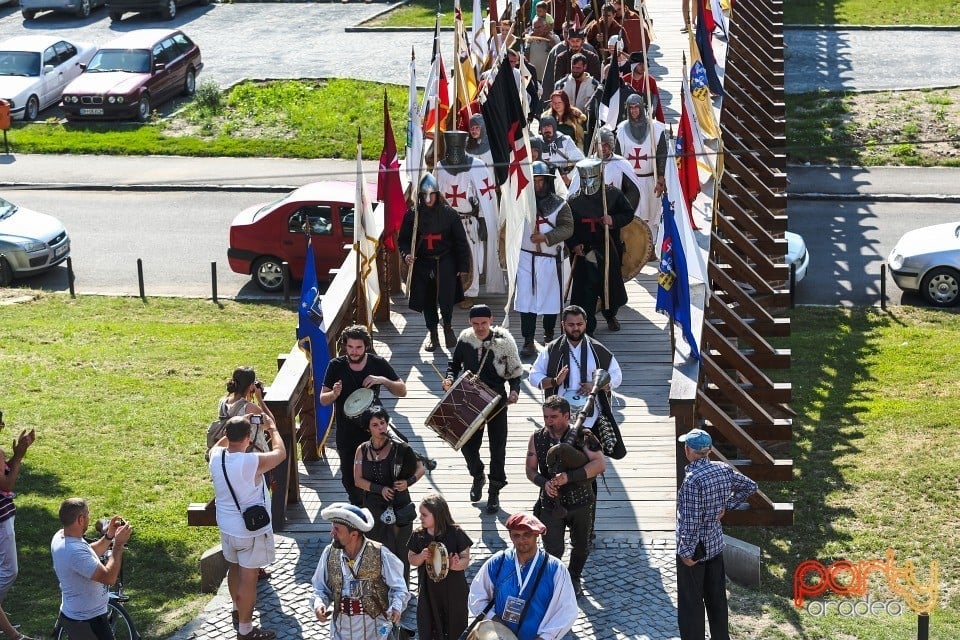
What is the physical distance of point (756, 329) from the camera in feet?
60.7

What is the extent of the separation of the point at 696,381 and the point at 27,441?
5232mm

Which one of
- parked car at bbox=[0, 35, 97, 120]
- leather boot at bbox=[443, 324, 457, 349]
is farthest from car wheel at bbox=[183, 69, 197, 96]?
leather boot at bbox=[443, 324, 457, 349]

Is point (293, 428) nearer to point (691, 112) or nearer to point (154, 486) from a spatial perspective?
point (154, 486)

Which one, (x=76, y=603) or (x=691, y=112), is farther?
(x=691, y=112)

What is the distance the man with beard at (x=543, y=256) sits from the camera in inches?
582

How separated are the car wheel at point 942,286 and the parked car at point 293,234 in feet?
27.8

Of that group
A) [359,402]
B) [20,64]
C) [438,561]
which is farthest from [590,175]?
[20,64]

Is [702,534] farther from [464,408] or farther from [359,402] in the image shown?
[359,402]

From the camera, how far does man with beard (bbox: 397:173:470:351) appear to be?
15.0m

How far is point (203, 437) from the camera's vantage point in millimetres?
17547

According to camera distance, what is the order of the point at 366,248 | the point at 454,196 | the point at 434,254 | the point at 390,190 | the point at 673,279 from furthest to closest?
the point at 454,196
the point at 390,190
the point at 366,248
the point at 434,254
the point at 673,279

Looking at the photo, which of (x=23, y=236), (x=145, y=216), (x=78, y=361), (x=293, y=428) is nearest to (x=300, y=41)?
(x=145, y=216)

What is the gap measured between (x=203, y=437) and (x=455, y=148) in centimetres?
421

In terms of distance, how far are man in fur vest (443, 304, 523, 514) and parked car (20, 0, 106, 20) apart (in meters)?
33.0
